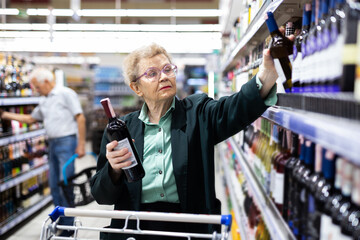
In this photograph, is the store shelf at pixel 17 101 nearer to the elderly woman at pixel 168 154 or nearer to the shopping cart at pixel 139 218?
the elderly woman at pixel 168 154

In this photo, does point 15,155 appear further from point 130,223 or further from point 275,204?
point 275,204

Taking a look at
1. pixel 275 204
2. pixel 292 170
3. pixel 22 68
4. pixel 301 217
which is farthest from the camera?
pixel 22 68

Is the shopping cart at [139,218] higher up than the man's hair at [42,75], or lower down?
lower down

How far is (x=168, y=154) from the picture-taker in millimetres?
1768

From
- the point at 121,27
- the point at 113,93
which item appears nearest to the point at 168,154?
the point at 121,27

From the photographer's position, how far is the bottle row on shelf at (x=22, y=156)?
4324 millimetres

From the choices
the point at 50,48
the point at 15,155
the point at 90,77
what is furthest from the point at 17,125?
the point at 90,77

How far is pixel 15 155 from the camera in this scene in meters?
4.61

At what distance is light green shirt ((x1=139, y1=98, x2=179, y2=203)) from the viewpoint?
5.65ft

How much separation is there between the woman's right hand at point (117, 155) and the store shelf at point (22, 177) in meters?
3.16

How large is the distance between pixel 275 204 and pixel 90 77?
13761 mm

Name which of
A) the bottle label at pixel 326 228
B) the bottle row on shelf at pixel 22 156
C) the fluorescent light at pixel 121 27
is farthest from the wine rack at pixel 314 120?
the fluorescent light at pixel 121 27

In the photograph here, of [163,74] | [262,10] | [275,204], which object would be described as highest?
[262,10]

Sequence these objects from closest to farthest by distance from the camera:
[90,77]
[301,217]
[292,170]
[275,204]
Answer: [301,217]
[292,170]
[275,204]
[90,77]
